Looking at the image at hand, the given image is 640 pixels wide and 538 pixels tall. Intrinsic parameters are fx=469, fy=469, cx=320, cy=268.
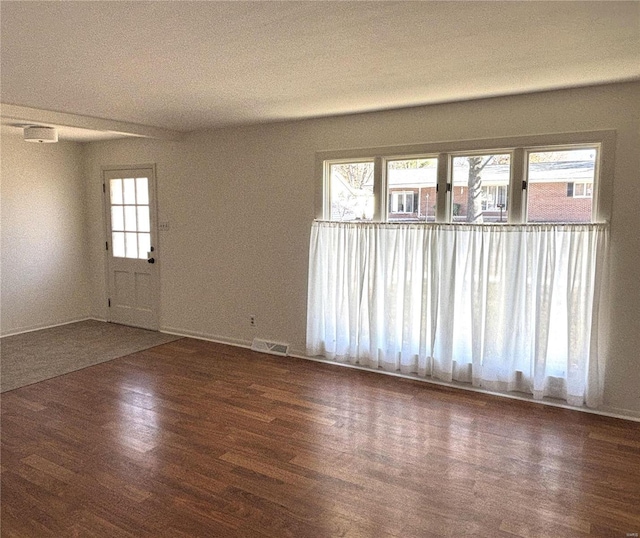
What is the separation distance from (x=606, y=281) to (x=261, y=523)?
2871 millimetres

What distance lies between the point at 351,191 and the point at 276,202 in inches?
32.7

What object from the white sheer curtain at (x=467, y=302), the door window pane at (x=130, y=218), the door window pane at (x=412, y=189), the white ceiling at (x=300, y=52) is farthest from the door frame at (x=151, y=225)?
the door window pane at (x=412, y=189)

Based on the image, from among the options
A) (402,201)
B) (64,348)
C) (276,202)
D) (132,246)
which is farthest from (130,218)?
(402,201)

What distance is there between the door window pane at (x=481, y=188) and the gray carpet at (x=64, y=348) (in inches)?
143

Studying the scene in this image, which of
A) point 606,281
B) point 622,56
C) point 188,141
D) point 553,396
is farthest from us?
point 188,141

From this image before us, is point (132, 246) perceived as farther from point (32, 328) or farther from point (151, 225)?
point (32, 328)

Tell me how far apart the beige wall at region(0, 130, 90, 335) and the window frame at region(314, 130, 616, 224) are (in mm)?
3693

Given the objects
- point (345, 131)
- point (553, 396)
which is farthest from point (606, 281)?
point (345, 131)

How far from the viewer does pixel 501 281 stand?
3.79 m

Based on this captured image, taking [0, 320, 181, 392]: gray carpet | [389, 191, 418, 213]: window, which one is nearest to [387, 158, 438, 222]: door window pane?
[389, 191, 418, 213]: window

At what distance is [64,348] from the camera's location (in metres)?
5.16

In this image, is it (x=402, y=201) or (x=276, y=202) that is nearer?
(x=402, y=201)

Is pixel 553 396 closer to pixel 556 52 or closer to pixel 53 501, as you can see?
pixel 556 52

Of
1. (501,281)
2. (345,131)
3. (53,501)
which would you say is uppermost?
(345,131)
